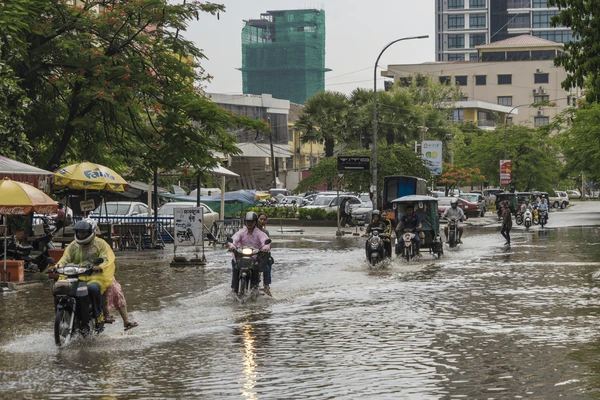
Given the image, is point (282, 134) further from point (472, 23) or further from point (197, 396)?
point (197, 396)

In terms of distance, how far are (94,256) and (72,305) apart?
0.87 m

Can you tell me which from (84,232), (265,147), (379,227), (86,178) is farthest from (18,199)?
(265,147)

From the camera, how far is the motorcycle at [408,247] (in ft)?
89.5

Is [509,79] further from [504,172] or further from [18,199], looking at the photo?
[18,199]

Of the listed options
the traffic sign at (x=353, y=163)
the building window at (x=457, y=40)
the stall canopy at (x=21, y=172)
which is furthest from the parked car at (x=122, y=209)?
the building window at (x=457, y=40)

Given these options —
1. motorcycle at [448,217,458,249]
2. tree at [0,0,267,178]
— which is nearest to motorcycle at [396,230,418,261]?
tree at [0,0,267,178]

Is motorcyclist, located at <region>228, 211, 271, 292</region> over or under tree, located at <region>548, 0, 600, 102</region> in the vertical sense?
under

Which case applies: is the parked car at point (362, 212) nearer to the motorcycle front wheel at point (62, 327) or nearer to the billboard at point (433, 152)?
the billboard at point (433, 152)

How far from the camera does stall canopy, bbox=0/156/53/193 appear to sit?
20891mm

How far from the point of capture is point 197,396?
902 cm

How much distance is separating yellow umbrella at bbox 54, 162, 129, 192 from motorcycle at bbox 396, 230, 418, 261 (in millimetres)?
7555

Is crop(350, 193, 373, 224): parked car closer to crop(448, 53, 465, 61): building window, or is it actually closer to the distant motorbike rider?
the distant motorbike rider

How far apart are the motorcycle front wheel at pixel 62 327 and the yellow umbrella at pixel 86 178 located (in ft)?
46.9

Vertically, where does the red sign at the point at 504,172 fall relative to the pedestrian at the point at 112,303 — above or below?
above
